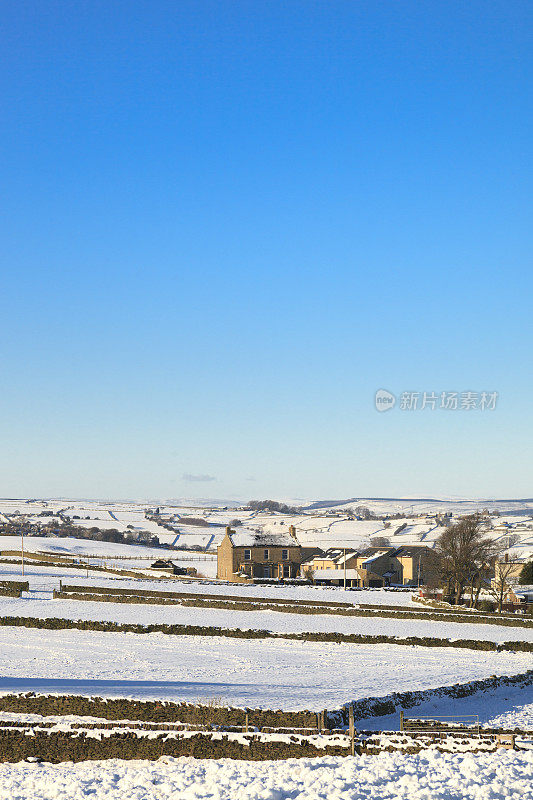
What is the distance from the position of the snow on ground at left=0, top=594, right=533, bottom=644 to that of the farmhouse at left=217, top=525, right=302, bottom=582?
35.8 metres

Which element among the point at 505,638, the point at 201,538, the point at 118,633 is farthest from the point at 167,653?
the point at 201,538

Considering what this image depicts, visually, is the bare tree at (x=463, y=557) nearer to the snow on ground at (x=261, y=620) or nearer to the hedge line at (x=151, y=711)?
the snow on ground at (x=261, y=620)

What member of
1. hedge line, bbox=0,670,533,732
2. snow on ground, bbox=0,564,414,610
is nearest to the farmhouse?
snow on ground, bbox=0,564,414,610

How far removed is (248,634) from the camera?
156 ft

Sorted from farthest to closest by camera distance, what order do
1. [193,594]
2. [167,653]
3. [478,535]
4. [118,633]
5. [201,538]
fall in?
[201,538] → [478,535] → [193,594] → [118,633] → [167,653]

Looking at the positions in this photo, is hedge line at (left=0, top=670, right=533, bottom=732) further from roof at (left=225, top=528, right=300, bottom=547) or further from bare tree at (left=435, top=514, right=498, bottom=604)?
roof at (left=225, top=528, right=300, bottom=547)

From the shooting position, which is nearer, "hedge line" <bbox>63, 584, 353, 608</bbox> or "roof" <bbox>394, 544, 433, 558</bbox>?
"hedge line" <bbox>63, 584, 353, 608</bbox>

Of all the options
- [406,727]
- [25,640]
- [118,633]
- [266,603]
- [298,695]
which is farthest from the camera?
[266,603]

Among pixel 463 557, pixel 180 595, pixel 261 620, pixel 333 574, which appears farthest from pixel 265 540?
pixel 261 620

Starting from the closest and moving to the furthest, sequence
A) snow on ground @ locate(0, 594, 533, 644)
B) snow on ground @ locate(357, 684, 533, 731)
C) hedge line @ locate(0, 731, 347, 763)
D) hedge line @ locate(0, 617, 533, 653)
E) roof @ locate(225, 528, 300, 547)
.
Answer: hedge line @ locate(0, 731, 347, 763)
snow on ground @ locate(357, 684, 533, 731)
hedge line @ locate(0, 617, 533, 653)
snow on ground @ locate(0, 594, 533, 644)
roof @ locate(225, 528, 300, 547)

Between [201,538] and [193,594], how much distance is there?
396 ft

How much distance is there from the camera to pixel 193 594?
7012 centimetres

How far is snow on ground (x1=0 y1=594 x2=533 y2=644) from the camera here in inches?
2023

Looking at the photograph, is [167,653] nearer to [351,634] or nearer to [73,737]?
[351,634]
